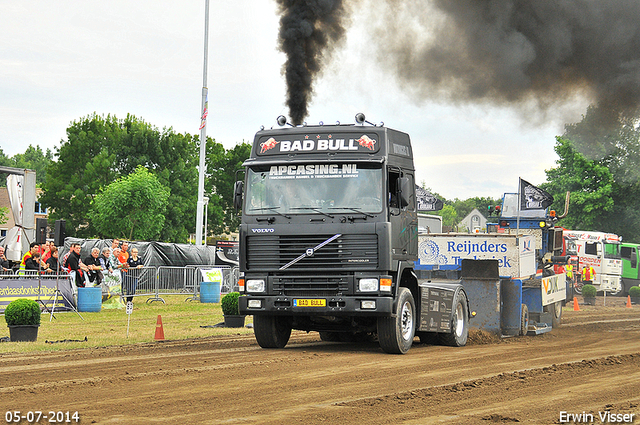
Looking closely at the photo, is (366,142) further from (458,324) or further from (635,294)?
(635,294)

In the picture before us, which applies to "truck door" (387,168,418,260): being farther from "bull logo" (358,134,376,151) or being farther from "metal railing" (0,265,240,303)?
"metal railing" (0,265,240,303)

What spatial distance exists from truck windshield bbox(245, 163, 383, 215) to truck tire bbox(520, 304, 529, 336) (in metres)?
6.83

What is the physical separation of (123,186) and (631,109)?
51.0 meters

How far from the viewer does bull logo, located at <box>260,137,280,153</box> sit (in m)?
13.0

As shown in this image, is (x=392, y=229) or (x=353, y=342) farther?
(x=353, y=342)

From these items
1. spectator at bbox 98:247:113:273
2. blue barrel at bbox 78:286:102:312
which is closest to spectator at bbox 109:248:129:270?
spectator at bbox 98:247:113:273

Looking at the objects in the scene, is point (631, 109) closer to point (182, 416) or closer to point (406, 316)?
point (406, 316)

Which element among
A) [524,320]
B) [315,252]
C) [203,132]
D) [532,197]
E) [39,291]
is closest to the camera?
[315,252]

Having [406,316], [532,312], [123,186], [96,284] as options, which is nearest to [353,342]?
[406,316]

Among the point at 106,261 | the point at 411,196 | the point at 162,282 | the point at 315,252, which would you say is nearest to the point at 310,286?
the point at 315,252

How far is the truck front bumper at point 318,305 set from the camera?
477 inches

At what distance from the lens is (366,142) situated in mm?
12695

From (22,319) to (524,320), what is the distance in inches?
429

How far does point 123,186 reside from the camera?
61969 millimetres
